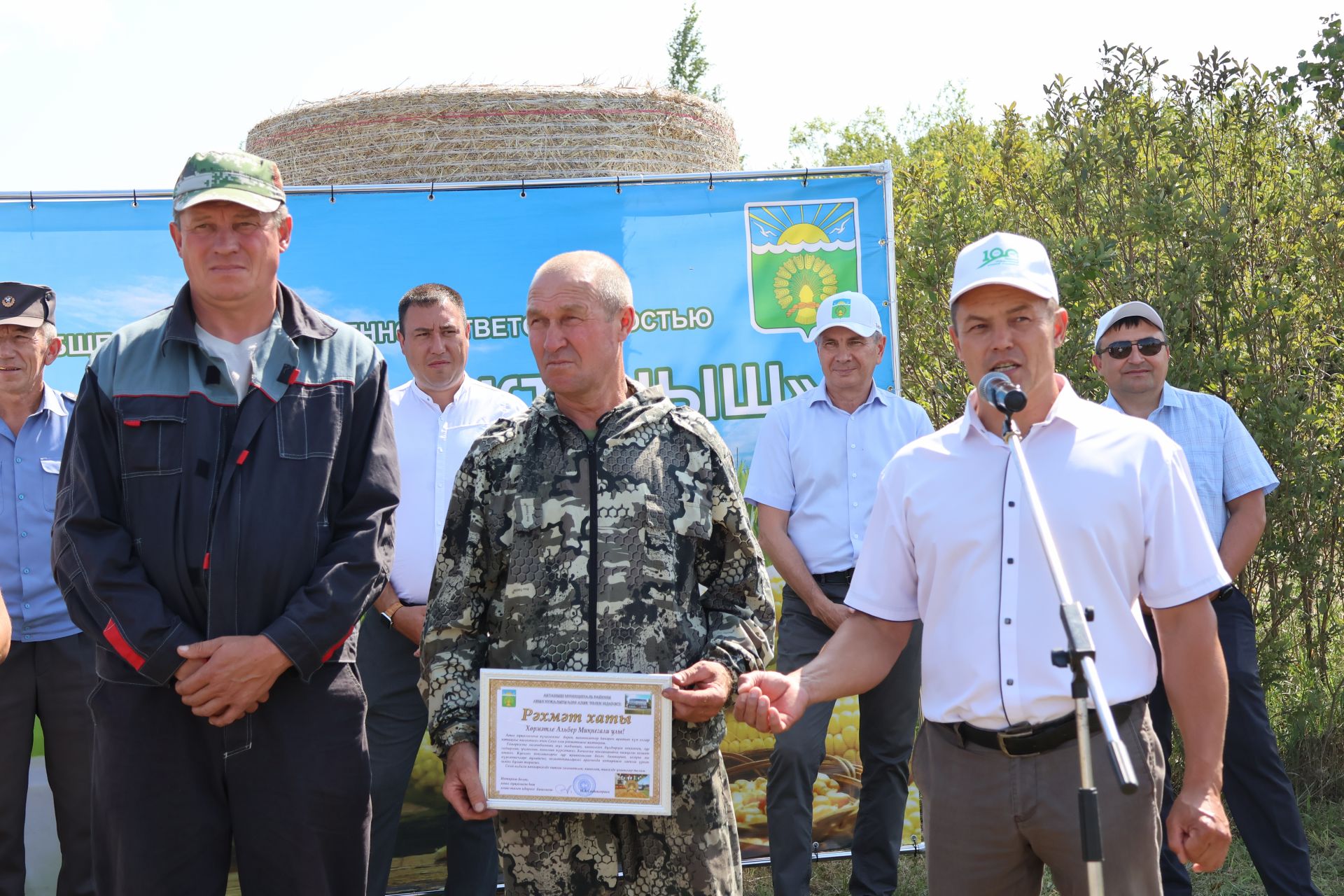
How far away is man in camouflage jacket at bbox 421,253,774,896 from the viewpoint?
9.60ft

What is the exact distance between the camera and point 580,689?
2.79m

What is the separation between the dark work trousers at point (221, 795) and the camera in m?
2.98

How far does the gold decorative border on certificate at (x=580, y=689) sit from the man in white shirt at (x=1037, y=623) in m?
0.26

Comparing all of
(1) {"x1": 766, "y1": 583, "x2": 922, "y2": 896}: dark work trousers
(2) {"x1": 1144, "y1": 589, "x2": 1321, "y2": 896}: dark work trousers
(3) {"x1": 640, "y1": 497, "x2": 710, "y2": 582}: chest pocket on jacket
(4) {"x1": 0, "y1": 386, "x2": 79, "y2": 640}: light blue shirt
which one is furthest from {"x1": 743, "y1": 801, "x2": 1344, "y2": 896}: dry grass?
(4) {"x1": 0, "y1": 386, "x2": 79, "y2": 640}: light blue shirt

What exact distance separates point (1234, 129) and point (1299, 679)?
3058 millimetres

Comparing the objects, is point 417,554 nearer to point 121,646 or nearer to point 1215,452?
point 121,646

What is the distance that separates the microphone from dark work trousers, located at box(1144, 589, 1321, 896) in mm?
2788

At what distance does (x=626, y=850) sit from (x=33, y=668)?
316 cm

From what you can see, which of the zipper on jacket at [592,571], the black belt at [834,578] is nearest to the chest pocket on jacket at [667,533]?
the zipper on jacket at [592,571]

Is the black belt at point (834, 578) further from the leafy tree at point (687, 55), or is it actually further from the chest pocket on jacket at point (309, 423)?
the leafy tree at point (687, 55)

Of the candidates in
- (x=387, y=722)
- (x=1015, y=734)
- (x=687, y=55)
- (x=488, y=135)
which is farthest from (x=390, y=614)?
(x=687, y=55)

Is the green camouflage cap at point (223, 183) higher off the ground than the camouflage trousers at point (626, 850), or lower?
higher

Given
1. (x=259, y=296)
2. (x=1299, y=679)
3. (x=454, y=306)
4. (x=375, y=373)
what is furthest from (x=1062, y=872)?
(x=1299, y=679)

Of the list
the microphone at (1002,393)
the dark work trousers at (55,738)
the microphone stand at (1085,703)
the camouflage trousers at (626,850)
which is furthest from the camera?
the dark work trousers at (55,738)
